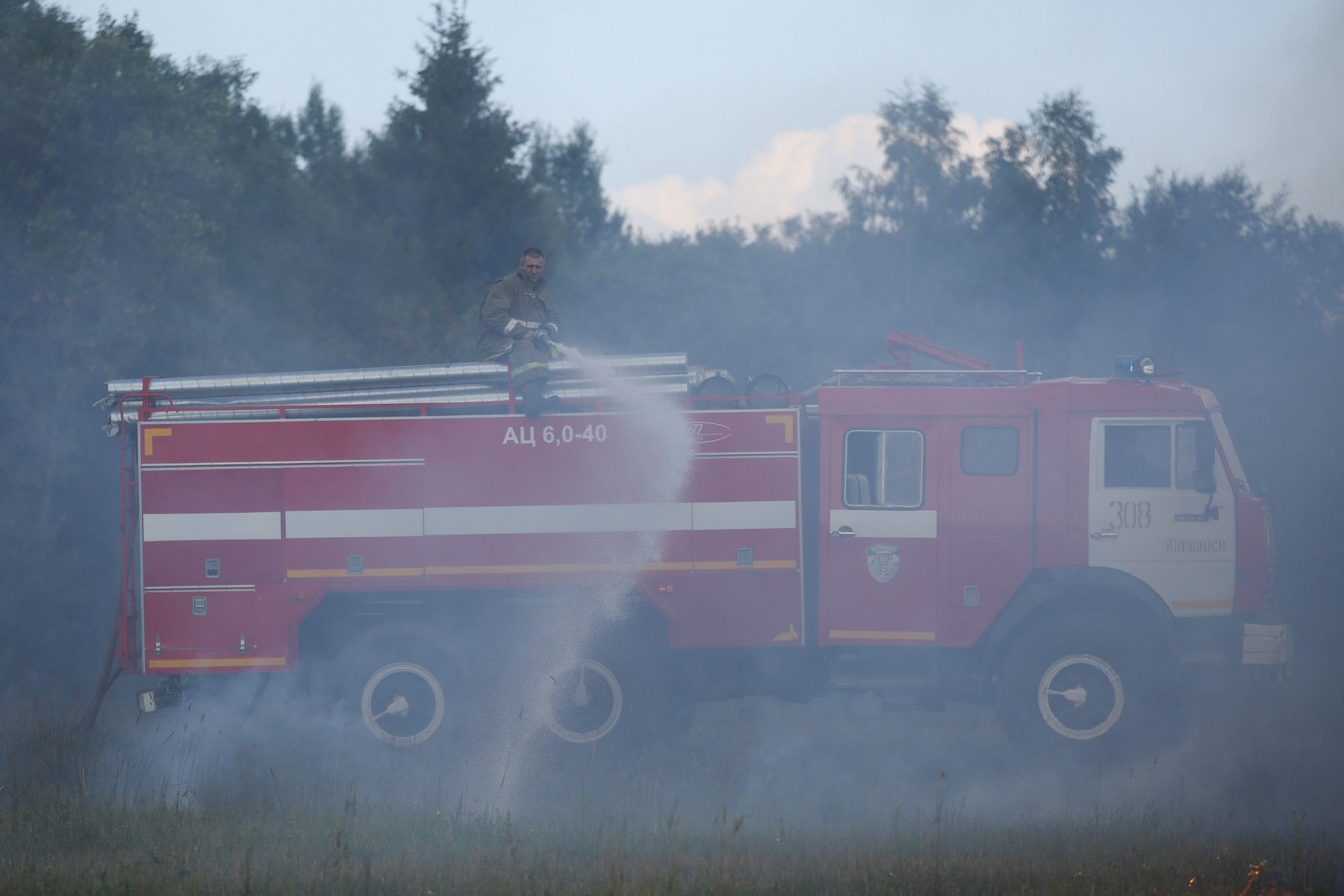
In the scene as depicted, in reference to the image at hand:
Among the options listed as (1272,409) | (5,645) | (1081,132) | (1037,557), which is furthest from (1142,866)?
(1081,132)

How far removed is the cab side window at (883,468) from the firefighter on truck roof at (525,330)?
248 cm

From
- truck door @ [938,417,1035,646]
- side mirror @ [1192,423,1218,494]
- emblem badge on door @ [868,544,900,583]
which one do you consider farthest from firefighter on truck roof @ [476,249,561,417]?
side mirror @ [1192,423,1218,494]

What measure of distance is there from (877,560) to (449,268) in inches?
840

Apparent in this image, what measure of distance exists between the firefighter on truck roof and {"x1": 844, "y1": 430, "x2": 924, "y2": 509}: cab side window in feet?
8.14

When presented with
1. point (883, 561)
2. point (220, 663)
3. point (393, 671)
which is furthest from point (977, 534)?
point (220, 663)

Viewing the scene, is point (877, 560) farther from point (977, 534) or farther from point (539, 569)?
point (539, 569)

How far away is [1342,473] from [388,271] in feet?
68.5

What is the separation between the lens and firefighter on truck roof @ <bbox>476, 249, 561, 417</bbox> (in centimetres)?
985

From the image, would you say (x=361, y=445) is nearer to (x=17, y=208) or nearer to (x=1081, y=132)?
(x=17, y=208)

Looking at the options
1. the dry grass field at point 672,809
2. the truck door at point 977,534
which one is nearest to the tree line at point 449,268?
the dry grass field at point 672,809

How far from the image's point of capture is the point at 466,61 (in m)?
31.0

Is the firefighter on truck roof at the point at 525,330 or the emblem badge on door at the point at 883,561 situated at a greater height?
the firefighter on truck roof at the point at 525,330

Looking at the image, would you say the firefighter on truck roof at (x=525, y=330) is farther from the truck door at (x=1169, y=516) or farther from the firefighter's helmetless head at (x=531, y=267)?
the truck door at (x=1169, y=516)

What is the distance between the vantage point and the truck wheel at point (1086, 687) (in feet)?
31.7
